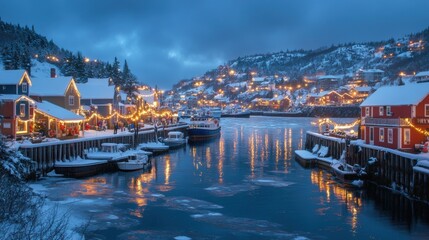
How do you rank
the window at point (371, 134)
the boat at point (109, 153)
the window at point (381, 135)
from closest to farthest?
1. the window at point (381, 135)
2. the boat at point (109, 153)
3. the window at point (371, 134)

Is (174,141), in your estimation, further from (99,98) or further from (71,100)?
(99,98)

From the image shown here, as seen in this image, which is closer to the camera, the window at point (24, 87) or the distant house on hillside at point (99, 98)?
the window at point (24, 87)

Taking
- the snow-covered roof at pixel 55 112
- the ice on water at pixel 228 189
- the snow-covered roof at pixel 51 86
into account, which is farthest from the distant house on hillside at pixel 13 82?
the ice on water at pixel 228 189

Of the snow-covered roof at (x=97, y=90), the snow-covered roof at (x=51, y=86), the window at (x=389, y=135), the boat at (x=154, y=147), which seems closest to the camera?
Result: the window at (x=389, y=135)

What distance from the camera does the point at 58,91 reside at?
66750 mm

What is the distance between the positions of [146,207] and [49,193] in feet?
27.1

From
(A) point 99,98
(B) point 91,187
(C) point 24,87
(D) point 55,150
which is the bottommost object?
(B) point 91,187

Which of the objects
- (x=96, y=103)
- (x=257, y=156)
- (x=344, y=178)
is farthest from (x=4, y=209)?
(x=96, y=103)

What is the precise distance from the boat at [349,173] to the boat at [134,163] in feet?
63.5

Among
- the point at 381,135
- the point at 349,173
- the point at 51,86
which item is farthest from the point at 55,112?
the point at 381,135

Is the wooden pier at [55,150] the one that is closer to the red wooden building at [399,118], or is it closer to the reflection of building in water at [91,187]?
the reflection of building in water at [91,187]

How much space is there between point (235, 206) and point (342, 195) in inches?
363

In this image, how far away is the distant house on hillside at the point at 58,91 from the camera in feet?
218

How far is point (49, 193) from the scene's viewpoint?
110 ft
